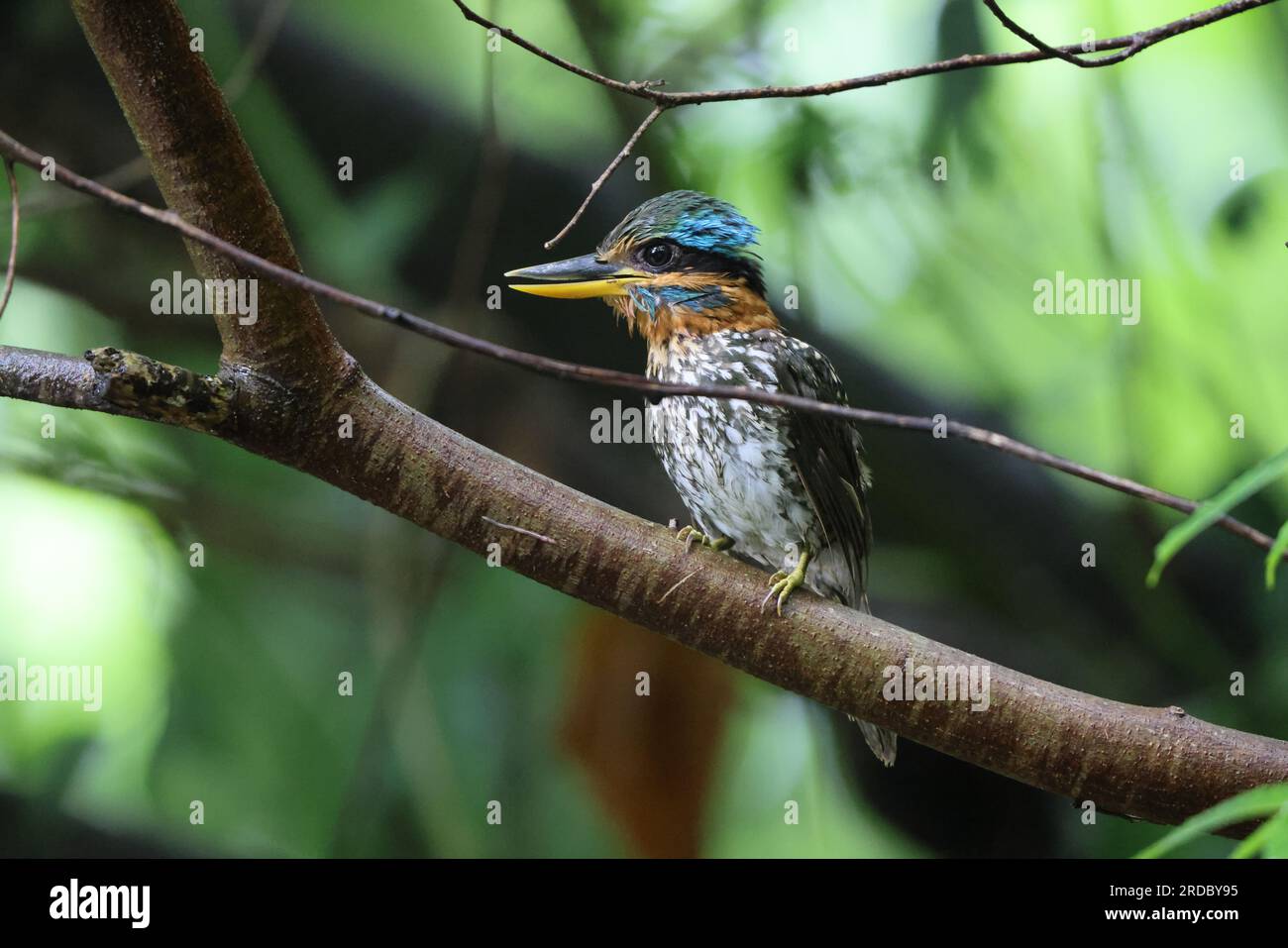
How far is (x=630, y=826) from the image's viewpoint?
8.67 feet

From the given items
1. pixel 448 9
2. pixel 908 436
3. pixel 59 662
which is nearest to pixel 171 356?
pixel 59 662

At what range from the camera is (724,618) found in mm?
1711

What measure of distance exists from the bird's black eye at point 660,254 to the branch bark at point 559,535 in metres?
0.66

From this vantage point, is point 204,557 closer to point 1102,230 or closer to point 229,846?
point 229,846

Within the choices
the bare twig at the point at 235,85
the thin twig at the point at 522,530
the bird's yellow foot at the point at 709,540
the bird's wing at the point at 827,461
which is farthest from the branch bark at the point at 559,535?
the bare twig at the point at 235,85

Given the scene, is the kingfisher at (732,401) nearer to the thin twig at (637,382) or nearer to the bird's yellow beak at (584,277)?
the bird's yellow beak at (584,277)

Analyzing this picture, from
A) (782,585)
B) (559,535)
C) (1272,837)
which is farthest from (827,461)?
(1272,837)

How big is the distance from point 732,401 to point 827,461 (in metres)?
0.19

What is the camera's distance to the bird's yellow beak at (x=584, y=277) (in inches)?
81.6

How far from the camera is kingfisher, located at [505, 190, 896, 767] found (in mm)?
2070

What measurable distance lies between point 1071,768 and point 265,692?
2000 mm

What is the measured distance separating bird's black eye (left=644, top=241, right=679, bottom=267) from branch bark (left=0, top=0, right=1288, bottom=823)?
66 cm

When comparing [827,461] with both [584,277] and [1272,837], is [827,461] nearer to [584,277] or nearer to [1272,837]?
[584,277]

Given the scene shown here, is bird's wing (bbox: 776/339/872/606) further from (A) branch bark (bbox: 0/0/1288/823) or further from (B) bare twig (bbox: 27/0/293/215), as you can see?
(B) bare twig (bbox: 27/0/293/215)
